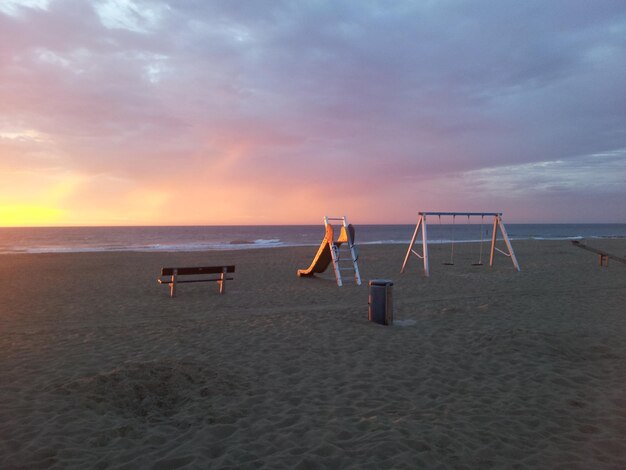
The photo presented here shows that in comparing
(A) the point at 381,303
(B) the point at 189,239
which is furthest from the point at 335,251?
(B) the point at 189,239

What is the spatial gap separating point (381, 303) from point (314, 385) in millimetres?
3241

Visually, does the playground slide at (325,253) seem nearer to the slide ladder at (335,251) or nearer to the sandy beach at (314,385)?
the slide ladder at (335,251)

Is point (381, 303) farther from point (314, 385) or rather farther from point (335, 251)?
point (335, 251)

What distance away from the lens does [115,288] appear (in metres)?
13.2

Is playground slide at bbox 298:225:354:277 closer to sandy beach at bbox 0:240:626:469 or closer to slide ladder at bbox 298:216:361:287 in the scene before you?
slide ladder at bbox 298:216:361:287

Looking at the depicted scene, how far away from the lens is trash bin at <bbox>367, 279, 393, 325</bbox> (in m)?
7.82

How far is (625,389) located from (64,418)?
5.96m

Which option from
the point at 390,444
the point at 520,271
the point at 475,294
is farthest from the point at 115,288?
the point at 520,271

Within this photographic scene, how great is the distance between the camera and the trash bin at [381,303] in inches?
308

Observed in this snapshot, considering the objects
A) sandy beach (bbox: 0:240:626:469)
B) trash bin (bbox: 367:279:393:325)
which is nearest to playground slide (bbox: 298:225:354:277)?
sandy beach (bbox: 0:240:626:469)

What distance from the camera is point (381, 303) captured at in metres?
7.87

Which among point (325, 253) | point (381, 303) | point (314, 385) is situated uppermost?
point (325, 253)

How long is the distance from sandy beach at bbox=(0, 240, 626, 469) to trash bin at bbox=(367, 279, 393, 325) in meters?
0.20

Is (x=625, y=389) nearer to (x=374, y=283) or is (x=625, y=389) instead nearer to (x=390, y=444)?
(x=390, y=444)
